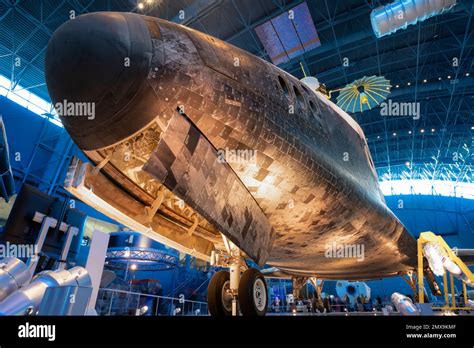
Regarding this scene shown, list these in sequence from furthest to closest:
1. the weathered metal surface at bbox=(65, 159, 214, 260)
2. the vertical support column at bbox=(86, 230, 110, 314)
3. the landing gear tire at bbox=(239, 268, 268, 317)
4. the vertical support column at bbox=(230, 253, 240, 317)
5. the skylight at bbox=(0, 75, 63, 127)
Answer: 1. the skylight at bbox=(0, 75, 63, 127)
2. the vertical support column at bbox=(86, 230, 110, 314)
3. the vertical support column at bbox=(230, 253, 240, 317)
4. the landing gear tire at bbox=(239, 268, 268, 317)
5. the weathered metal surface at bbox=(65, 159, 214, 260)

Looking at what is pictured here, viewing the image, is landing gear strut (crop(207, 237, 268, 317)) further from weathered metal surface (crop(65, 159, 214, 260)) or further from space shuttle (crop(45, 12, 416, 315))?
weathered metal surface (crop(65, 159, 214, 260))

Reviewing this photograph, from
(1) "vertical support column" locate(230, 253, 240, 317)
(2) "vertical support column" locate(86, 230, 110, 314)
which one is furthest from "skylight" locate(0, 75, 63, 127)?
(1) "vertical support column" locate(230, 253, 240, 317)

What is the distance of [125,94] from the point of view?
2.27m

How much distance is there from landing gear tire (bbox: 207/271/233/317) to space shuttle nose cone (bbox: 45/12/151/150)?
2477mm

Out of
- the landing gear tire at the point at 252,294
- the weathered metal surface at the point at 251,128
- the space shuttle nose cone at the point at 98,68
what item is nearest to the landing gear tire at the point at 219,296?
the landing gear tire at the point at 252,294

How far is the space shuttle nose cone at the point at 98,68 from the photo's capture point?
221 centimetres

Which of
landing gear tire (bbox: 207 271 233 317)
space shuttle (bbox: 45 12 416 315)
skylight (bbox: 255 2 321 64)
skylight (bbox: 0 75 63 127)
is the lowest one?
landing gear tire (bbox: 207 271 233 317)

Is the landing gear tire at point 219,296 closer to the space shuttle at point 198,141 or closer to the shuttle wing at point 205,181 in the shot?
the space shuttle at point 198,141

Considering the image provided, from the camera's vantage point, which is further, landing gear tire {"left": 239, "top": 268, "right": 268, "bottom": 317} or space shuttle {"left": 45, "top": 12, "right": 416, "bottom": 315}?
landing gear tire {"left": 239, "top": 268, "right": 268, "bottom": 317}

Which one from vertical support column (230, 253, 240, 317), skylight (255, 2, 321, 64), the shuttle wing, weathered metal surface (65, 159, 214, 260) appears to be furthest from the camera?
skylight (255, 2, 321, 64)

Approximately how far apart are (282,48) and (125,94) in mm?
14723

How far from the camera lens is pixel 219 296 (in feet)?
12.4

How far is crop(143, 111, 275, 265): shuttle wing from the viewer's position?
2362 mm
